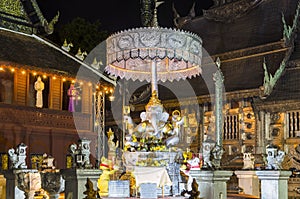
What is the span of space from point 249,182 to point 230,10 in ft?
51.9

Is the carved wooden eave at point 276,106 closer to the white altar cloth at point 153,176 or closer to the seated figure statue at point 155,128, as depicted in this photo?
the seated figure statue at point 155,128

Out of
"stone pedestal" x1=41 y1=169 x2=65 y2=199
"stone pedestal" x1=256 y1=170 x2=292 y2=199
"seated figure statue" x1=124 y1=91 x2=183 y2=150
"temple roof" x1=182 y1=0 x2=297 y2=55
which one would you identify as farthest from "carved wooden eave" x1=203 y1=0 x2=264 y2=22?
"stone pedestal" x1=41 y1=169 x2=65 y2=199

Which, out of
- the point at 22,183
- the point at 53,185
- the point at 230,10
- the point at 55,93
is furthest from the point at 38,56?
the point at 22,183

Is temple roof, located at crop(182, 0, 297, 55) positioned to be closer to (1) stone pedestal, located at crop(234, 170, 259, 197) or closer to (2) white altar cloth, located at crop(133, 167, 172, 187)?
(1) stone pedestal, located at crop(234, 170, 259, 197)

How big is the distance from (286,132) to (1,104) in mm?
11535

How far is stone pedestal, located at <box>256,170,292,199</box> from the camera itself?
13133 mm

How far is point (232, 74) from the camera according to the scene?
89.0 feet

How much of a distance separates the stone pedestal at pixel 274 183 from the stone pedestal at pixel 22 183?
531cm

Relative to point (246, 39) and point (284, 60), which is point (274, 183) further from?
point (246, 39)

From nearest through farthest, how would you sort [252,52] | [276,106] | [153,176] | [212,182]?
[212,182], [153,176], [276,106], [252,52]

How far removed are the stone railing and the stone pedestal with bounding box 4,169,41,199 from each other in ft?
30.6

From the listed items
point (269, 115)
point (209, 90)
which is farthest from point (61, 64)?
point (269, 115)

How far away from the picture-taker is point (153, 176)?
14172 millimetres

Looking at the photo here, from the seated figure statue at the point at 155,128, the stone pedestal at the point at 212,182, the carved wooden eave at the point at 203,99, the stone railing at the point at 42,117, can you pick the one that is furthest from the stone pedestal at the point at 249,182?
the stone railing at the point at 42,117
